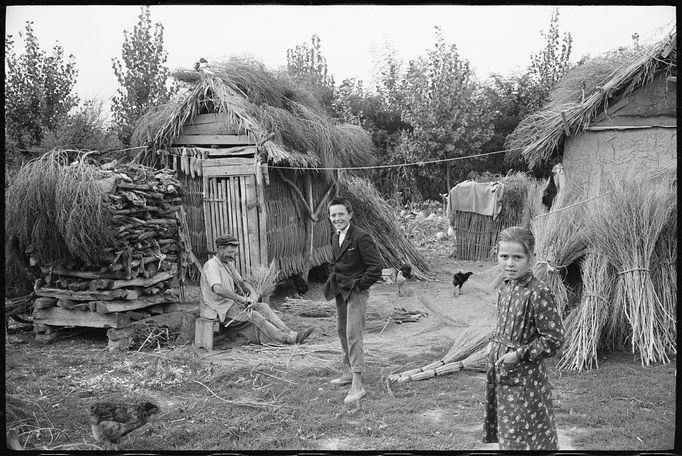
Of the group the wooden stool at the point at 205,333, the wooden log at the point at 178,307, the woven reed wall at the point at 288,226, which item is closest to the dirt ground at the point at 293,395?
the wooden stool at the point at 205,333

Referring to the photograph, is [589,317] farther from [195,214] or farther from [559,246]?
[195,214]

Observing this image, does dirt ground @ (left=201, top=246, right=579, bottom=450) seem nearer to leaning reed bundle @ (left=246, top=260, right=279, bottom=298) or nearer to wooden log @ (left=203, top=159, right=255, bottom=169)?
leaning reed bundle @ (left=246, top=260, right=279, bottom=298)

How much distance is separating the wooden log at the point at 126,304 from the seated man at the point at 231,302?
2.99 ft

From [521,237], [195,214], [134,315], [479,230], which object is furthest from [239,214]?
[521,237]

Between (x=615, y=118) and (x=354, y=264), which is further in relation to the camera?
(x=615, y=118)

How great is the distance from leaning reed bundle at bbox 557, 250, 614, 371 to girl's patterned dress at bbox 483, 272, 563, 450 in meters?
3.08

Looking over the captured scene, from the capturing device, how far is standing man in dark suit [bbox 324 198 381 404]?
5.46 metres

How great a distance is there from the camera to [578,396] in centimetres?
561

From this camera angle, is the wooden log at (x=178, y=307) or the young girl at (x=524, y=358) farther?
the wooden log at (x=178, y=307)

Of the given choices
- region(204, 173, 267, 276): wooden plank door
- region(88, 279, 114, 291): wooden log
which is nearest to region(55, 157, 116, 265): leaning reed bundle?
region(88, 279, 114, 291): wooden log

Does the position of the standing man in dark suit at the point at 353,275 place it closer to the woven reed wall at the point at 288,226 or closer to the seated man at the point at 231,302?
the seated man at the point at 231,302

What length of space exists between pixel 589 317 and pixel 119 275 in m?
5.10

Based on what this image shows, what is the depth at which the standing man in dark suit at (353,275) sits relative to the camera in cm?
546

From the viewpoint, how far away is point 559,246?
22.8 feet
